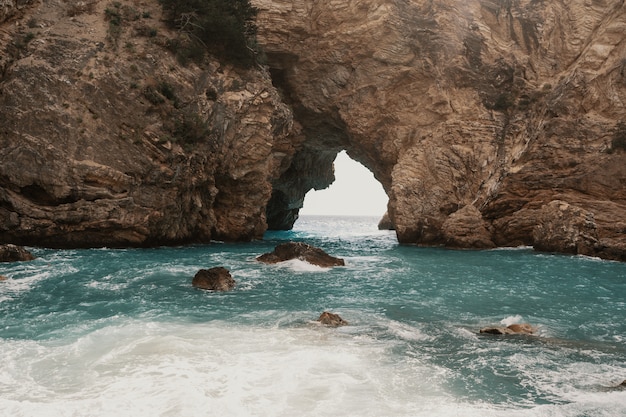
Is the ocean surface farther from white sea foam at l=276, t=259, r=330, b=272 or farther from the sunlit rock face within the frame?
the sunlit rock face

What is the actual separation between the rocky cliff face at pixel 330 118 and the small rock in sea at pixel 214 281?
12459 millimetres

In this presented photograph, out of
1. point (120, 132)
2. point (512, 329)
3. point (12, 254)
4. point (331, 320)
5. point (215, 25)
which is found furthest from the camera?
point (215, 25)

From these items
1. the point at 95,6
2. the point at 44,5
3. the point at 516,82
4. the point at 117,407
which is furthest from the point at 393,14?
the point at 117,407

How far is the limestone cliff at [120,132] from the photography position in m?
25.8

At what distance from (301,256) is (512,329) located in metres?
12.8

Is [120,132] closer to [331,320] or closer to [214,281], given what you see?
[214,281]

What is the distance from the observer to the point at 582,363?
9.09m

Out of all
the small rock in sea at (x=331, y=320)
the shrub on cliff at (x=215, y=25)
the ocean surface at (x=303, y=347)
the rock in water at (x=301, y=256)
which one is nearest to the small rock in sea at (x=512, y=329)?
the ocean surface at (x=303, y=347)

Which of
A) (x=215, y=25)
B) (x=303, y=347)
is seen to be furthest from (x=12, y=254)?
(x=215, y=25)

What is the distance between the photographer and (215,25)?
1316 inches

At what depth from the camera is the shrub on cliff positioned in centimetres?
3322

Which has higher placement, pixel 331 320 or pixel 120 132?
pixel 120 132

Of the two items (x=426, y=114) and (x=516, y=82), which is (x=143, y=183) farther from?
(x=516, y=82)

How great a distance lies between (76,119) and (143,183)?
498 centimetres
